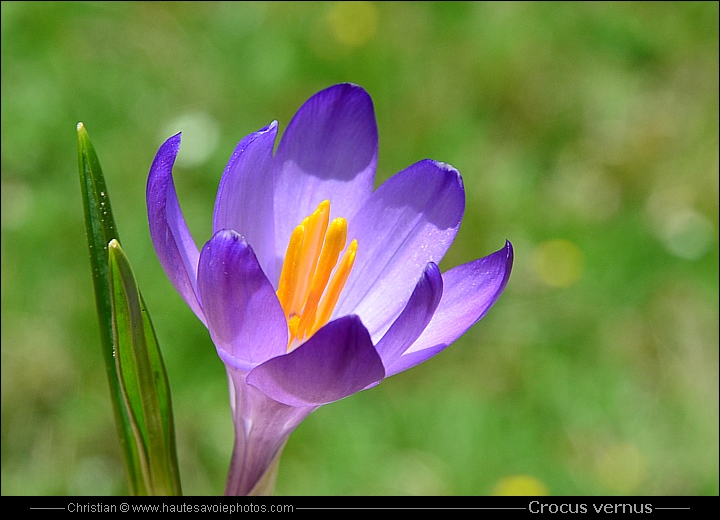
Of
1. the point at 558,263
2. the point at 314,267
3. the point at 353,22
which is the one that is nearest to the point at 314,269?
the point at 314,267

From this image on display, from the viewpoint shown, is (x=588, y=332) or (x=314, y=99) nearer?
(x=314, y=99)

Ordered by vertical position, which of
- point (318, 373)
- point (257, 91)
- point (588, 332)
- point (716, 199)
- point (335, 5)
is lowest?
point (318, 373)

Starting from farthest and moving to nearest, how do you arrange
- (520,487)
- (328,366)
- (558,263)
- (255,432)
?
(558,263), (520,487), (255,432), (328,366)

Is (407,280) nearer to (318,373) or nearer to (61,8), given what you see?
(318,373)

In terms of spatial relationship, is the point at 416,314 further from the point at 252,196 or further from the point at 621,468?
Answer: the point at 621,468

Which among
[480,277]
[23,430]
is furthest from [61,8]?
[480,277]
